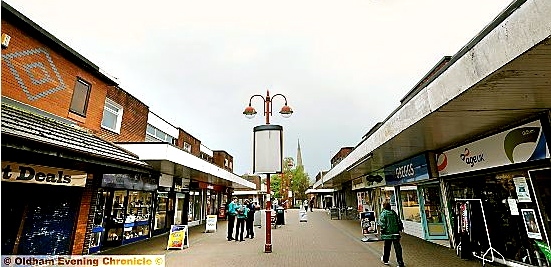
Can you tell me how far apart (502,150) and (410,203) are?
21.7 feet

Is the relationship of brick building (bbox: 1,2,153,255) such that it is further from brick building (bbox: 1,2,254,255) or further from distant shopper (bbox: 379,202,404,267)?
distant shopper (bbox: 379,202,404,267)

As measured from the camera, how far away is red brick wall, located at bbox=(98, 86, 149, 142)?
11136mm

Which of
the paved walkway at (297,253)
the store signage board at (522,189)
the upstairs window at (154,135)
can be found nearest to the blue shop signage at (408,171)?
the paved walkway at (297,253)

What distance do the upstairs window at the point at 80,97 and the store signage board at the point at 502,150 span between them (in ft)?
33.0

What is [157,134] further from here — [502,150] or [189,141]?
[502,150]

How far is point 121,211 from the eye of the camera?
11039 millimetres

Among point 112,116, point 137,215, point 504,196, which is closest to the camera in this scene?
point 504,196

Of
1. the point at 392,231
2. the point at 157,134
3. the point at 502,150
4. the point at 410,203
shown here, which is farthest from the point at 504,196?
the point at 157,134

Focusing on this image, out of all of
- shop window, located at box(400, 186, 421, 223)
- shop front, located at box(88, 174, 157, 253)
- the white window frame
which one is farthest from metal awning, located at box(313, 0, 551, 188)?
the white window frame

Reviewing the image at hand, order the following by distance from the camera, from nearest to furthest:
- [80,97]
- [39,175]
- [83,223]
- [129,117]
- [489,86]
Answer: [489,86] → [39,175] → [83,223] → [80,97] → [129,117]

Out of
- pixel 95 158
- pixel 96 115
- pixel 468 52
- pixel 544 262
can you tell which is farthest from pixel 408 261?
pixel 96 115

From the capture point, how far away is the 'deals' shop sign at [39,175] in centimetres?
488

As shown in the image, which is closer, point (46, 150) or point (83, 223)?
point (46, 150)

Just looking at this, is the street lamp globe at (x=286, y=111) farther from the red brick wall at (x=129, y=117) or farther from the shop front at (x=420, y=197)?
the red brick wall at (x=129, y=117)
